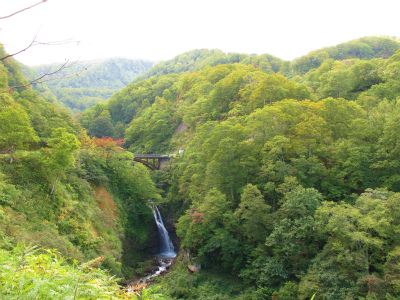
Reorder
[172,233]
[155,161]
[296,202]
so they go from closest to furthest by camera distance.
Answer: [296,202] < [172,233] < [155,161]

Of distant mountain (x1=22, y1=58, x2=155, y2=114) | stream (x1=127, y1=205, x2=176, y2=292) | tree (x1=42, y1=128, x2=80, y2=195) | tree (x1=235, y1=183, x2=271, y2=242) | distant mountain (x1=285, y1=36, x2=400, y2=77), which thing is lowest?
stream (x1=127, y1=205, x2=176, y2=292)

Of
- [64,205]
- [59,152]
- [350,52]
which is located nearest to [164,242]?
[64,205]

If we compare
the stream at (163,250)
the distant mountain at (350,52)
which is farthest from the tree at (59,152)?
the distant mountain at (350,52)

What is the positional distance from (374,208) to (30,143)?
93.6ft

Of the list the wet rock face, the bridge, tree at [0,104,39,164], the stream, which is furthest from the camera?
the bridge

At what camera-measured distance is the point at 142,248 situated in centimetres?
2873

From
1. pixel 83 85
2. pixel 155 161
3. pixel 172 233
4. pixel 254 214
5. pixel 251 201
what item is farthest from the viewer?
pixel 83 85

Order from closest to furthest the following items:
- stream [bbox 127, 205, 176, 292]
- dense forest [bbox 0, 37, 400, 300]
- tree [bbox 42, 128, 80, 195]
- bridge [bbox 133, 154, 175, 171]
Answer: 1. dense forest [bbox 0, 37, 400, 300]
2. tree [bbox 42, 128, 80, 195]
3. stream [bbox 127, 205, 176, 292]
4. bridge [bbox 133, 154, 175, 171]

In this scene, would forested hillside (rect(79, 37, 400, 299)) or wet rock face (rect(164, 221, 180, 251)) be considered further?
wet rock face (rect(164, 221, 180, 251))

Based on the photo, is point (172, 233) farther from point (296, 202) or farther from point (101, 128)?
point (101, 128)

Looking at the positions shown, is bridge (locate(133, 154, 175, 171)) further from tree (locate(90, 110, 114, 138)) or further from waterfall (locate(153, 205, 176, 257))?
tree (locate(90, 110, 114, 138))

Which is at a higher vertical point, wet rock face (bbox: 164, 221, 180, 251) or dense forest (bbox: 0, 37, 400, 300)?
dense forest (bbox: 0, 37, 400, 300)

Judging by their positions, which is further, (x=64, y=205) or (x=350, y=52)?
(x=350, y=52)

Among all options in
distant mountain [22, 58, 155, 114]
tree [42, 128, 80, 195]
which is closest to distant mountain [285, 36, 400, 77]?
tree [42, 128, 80, 195]
